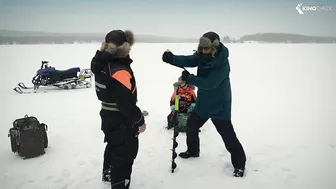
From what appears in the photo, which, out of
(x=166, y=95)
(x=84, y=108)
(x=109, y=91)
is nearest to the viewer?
(x=109, y=91)

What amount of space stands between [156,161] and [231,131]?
1.34 meters

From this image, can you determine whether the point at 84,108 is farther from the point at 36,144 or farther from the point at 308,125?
the point at 308,125

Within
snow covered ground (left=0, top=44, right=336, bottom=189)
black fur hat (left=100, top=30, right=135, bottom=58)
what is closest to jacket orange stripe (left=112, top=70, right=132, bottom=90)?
black fur hat (left=100, top=30, right=135, bottom=58)

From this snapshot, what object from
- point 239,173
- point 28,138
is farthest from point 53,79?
point 239,173

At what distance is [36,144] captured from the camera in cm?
408

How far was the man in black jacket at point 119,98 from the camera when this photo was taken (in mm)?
2512

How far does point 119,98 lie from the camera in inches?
99.3

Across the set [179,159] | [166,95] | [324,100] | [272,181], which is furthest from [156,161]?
[324,100]

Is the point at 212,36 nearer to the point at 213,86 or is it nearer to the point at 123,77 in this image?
the point at 213,86

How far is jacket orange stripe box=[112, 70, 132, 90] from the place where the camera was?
2477mm

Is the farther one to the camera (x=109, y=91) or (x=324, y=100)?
(x=324, y=100)

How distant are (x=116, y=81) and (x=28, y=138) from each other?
2.39m

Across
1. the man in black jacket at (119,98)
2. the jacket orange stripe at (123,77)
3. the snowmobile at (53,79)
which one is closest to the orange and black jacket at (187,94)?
the man in black jacket at (119,98)

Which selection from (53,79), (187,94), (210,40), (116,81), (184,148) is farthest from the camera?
(53,79)
